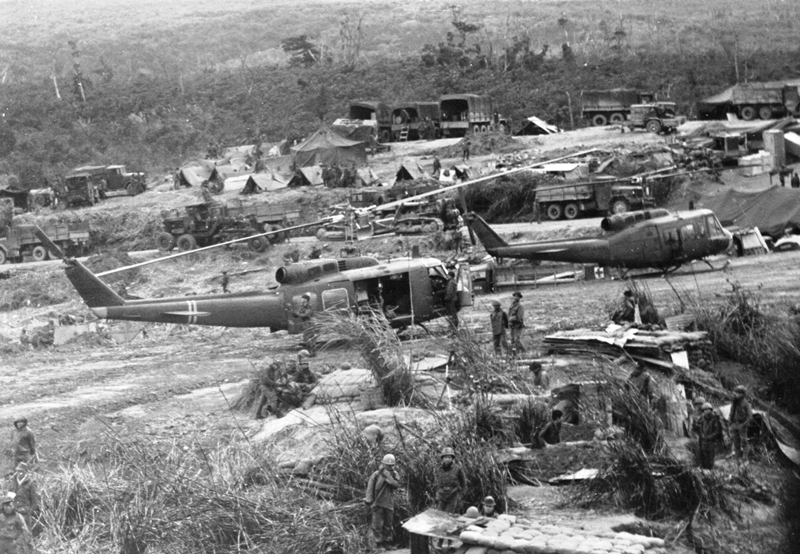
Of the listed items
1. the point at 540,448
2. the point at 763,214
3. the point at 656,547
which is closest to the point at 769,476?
the point at 540,448

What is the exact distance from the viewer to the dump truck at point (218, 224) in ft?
115

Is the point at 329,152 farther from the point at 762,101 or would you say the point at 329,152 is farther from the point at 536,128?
the point at 762,101

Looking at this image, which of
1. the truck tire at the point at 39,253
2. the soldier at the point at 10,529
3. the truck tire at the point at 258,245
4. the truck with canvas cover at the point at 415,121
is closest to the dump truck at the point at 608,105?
the truck with canvas cover at the point at 415,121

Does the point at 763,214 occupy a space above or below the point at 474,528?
below

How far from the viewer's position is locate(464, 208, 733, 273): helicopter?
22828 millimetres

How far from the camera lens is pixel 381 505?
1096cm

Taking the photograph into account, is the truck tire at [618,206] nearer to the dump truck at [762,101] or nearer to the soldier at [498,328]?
the soldier at [498,328]

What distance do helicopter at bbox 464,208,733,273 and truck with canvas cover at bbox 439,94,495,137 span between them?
27.1 metres

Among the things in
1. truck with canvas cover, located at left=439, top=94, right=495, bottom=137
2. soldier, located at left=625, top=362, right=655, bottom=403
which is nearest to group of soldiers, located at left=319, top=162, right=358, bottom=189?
truck with canvas cover, located at left=439, top=94, right=495, bottom=137

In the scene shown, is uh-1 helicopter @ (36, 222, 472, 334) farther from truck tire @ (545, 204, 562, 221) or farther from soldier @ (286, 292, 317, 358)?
truck tire @ (545, 204, 562, 221)

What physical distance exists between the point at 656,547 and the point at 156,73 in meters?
82.0

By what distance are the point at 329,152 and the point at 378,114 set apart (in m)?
6.99

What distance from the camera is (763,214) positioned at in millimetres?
27484

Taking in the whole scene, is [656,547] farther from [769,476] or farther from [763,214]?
[763,214]
